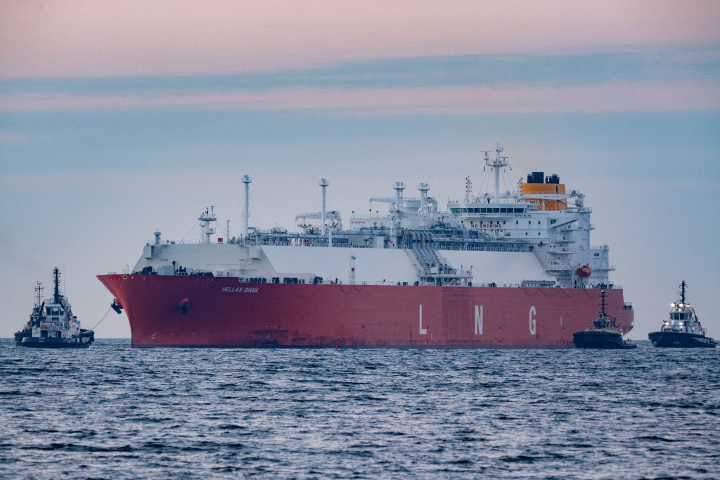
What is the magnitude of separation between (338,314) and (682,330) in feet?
99.8

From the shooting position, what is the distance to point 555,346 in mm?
73312

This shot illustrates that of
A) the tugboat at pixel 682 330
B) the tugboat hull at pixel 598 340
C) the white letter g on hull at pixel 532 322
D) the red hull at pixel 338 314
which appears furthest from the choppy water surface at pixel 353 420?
the tugboat at pixel 682 330

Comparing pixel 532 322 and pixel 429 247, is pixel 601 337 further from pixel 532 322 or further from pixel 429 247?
pixel 429 247

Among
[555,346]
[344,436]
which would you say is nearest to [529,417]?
[344,436]

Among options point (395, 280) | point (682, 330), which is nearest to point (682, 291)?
point (682, 330)

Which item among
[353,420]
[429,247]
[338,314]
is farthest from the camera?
[429,247]

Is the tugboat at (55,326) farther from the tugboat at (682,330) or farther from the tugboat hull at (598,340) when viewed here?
the tugboat at (682,330)

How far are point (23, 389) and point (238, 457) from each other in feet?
55.3

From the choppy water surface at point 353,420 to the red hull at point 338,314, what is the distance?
19.4ft

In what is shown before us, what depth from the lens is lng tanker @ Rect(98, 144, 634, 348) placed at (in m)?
60.1

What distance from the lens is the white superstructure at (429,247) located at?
2499 inches

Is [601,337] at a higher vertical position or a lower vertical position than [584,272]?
lower

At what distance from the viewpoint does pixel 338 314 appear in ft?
207

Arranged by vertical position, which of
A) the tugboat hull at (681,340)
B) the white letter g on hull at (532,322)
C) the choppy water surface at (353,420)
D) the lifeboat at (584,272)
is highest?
the lifeboat at (584,272)
